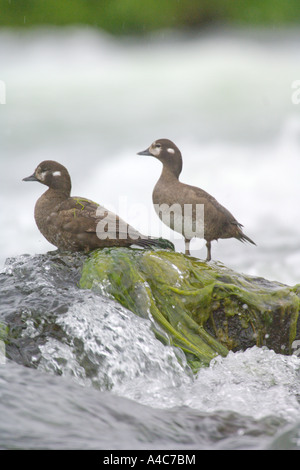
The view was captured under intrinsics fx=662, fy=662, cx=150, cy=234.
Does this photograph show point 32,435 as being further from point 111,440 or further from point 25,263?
point 25,263

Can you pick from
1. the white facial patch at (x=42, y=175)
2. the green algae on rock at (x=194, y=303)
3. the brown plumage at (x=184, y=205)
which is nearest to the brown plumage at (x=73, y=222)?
the white facial patch at (x=42, y=175)

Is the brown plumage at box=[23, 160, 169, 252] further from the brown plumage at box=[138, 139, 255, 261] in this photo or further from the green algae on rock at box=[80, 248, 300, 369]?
the brown plumage at box=[138, 139, 255, 261]

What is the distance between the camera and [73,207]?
227 inches

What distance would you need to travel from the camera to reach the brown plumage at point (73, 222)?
18.5 ft

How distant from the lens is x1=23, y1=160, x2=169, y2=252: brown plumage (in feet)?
18.5

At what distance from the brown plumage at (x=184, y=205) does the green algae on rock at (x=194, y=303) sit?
2.85 feet

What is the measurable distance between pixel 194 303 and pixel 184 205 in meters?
1.34

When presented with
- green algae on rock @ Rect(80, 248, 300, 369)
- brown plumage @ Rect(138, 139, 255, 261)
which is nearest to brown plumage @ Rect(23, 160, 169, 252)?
green algae on rock @ Rect(80, 248, 300, 369)

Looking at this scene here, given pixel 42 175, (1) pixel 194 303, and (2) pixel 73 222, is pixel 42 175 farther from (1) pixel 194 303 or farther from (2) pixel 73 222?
(1) pixel 194 303

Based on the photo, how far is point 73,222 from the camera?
5.60m

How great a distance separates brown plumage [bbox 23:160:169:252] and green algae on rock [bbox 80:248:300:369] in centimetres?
15

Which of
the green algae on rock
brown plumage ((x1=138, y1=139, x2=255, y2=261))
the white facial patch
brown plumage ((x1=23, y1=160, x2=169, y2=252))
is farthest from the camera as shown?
brown plumage ((x1=138, y1=139, x2=255, y2=261))

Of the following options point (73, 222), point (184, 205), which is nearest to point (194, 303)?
point (73, 222)
